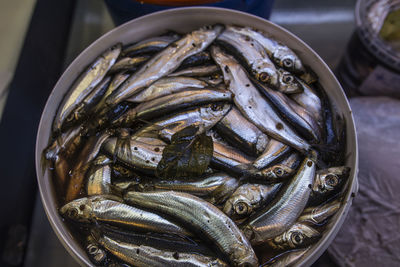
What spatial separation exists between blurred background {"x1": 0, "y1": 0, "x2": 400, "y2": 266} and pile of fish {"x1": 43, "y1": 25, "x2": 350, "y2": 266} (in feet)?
1.03

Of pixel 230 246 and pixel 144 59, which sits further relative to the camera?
pixel 144 59

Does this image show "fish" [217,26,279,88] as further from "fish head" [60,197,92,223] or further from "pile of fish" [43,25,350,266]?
"fish head" [60,197,92,223]

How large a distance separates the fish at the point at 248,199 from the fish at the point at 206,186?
3 cm

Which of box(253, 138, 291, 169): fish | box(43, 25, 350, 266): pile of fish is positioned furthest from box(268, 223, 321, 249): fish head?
box(253, 138, 291, 169): fish

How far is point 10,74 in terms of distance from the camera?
52.9 inches

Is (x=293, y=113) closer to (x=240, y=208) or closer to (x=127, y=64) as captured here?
(x=240, y=208)

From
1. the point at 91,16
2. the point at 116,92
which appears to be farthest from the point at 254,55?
the point at 91,16

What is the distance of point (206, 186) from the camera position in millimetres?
1036

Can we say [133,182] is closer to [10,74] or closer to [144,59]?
[144,59]

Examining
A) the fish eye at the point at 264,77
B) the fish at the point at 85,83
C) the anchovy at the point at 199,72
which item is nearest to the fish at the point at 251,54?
the fish eye at the point at 264,77

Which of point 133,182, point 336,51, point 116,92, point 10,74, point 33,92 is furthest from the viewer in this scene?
point 336,51

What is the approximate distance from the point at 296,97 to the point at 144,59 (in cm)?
62

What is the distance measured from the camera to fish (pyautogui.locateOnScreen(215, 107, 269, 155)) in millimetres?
1088

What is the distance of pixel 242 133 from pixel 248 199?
0.76 feet
